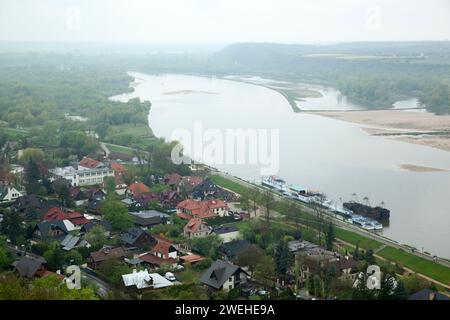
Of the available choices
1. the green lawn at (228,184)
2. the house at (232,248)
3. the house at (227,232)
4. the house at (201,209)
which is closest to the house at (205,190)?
the green lawn at (228,184)

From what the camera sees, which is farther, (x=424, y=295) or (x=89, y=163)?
(x=89, y=163)

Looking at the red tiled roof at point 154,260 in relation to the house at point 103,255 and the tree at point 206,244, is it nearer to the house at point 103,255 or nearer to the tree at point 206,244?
the house at point 103,255

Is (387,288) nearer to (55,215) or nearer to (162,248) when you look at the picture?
(162,248)

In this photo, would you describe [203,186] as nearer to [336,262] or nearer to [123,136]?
[336,262]

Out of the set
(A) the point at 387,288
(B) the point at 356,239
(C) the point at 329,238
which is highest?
(A) the point at 387,288

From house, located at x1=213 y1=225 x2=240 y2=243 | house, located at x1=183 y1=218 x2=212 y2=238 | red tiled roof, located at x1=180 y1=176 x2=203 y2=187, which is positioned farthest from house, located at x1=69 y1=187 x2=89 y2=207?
house, located at x1=213 y1=225 x2=240 y2=243

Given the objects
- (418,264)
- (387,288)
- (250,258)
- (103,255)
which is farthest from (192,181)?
(387,288)
